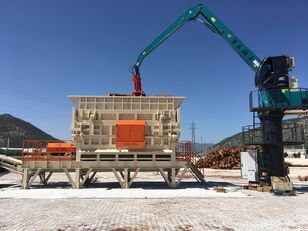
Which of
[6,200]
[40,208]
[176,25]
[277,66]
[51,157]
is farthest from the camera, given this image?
[176,25]

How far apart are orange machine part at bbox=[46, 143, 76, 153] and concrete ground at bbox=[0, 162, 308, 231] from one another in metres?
3.86

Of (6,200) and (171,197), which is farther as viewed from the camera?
(171,197)

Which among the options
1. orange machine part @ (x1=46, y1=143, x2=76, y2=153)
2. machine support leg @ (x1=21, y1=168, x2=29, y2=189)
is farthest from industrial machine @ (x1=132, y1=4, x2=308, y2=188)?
machine support leg @ (x1=21, y1=168, x2=29, y2=189)

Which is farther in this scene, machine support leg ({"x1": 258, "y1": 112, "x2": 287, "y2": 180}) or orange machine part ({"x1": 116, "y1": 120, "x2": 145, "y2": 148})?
orange machine part ({"x1": 116, "y1": 120, "x2": 145, "y2": 148})

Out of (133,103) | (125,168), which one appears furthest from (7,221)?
(133,103)

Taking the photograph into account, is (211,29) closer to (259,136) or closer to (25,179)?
(259,136)

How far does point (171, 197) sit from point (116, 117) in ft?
20.7

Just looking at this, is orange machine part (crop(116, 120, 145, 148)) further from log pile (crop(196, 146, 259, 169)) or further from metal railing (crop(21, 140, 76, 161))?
log pile (crop(196, 146, 259, 169))

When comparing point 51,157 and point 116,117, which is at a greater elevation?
point 116,117

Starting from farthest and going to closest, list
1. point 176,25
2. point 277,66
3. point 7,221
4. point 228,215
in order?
point 176,25 → point 277,66 → point 228,215 → point 7,221

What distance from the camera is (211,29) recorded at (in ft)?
68.5

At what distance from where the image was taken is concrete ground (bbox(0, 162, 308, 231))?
8844mm

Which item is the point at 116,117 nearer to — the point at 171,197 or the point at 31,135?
the point at 171,197

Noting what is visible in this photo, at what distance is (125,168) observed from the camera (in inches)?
696
